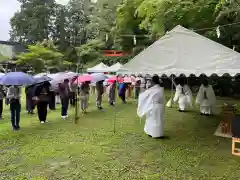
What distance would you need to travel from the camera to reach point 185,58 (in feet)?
23.7

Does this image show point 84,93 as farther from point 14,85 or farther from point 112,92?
point 14,85

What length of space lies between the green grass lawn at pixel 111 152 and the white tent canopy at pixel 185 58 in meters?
1.85

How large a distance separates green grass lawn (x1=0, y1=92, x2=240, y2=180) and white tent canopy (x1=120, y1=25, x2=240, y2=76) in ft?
6.06

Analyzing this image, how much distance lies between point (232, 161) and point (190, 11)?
24.5 ft

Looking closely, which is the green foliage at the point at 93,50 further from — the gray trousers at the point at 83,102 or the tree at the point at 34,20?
the gray trousers at the point at 83,102

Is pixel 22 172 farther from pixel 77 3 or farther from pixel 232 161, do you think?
pixel 77 3

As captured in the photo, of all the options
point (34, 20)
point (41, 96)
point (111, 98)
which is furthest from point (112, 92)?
point (34, 20)

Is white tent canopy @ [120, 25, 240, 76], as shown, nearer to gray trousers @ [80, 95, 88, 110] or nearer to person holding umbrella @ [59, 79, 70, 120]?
person holding umbrella @ [59, 79, 70, 120]

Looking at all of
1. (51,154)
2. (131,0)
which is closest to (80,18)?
(131,0)

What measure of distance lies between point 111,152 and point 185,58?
2.97m

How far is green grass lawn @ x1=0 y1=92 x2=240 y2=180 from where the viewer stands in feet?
17.5

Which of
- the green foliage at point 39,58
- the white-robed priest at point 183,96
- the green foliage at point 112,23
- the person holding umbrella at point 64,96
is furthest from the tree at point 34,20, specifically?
the white-robed priest at point 183,96

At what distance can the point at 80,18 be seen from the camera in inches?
1635

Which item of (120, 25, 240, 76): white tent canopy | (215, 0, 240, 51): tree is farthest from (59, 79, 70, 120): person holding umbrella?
(215, 0, 240, 51): tree
